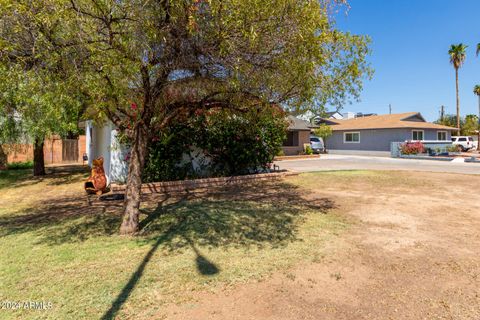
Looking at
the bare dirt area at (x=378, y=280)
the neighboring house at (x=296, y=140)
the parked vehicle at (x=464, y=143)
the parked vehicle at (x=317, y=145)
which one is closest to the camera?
the bare dirt area at (x=378, y=280)

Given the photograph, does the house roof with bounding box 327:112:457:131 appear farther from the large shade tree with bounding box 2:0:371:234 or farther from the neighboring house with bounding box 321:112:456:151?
the large shade tree with bounding box 2:0:371:234

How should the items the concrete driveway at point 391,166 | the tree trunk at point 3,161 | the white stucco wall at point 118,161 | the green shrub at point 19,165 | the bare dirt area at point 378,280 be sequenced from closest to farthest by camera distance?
the bare dirt area at point 378,280 → the white stucco wall at point 118,161 → the concrete driveway at point 391,166 → the tree trunk at point 3,161 → the green shrub at point 19,165

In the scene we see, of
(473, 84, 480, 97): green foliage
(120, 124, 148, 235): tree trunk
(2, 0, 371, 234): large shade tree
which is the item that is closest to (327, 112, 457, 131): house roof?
(473, 84, 480, 97): green foliage

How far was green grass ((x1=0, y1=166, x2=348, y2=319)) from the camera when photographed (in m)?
3.46

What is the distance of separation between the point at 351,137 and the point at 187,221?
28171 millimetres

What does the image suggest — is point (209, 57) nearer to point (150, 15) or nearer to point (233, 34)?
point (233, 34)

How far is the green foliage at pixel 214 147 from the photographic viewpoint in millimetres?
10312

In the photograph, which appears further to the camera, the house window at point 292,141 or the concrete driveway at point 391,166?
the house window at point 292,141

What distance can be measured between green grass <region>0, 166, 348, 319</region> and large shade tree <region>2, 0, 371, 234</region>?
1.05 m

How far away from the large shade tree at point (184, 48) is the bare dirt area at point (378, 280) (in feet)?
9.78

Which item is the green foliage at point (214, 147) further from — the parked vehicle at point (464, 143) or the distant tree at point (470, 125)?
the distant tree at point (470, 125)

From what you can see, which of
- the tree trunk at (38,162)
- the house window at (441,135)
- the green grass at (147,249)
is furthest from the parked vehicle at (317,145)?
the tree trunk at (38,162)

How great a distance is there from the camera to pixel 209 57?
4.98 m

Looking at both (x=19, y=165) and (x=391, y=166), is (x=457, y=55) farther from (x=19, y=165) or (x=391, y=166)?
(x=19, y=165)
